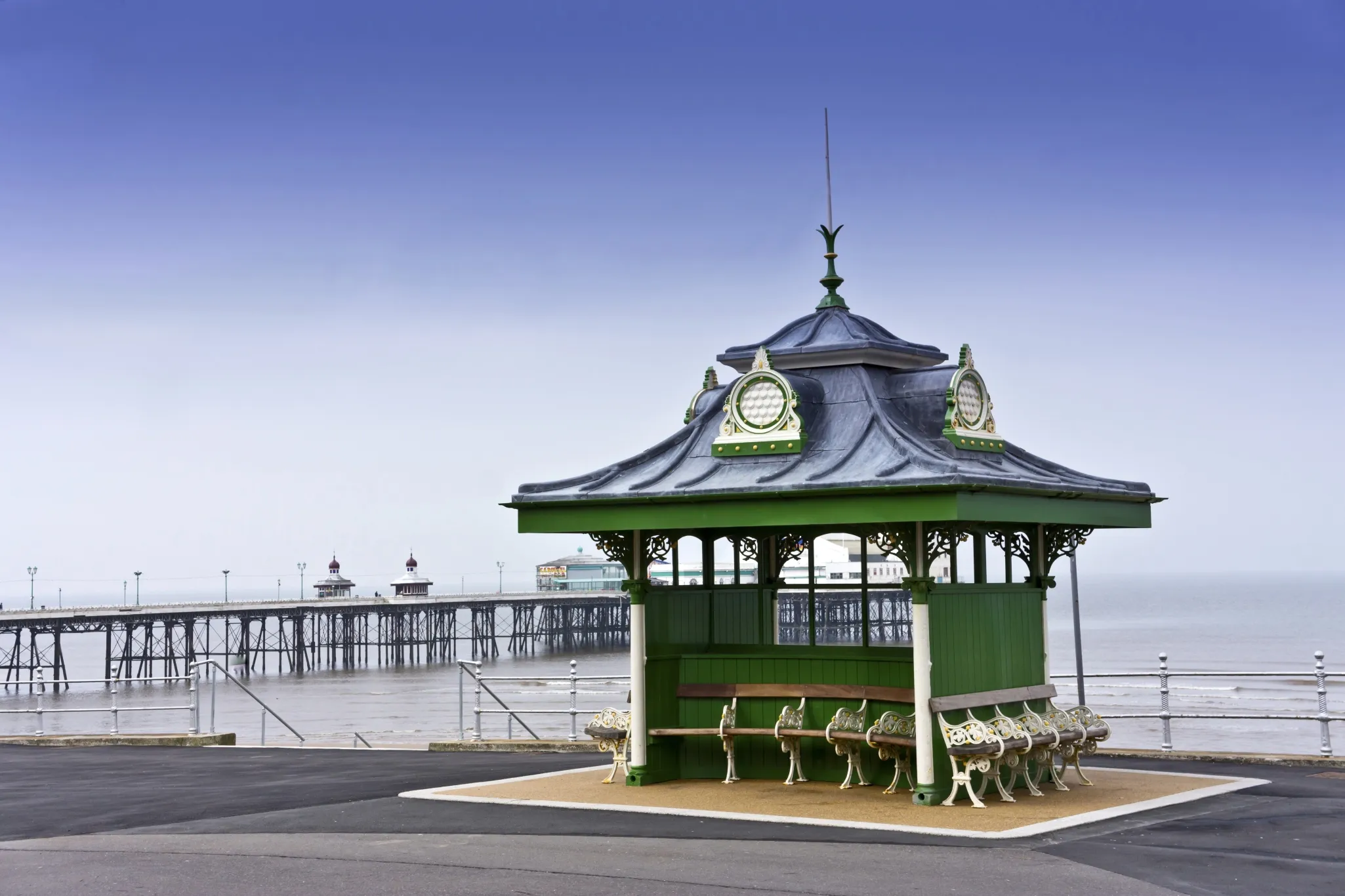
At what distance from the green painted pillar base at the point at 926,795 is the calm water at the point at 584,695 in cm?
497

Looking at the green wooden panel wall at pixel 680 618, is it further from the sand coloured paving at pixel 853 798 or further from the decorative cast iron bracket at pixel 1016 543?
the decorative cast iron bracket at pixel 1016 543

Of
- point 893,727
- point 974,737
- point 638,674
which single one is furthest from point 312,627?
point 974,737

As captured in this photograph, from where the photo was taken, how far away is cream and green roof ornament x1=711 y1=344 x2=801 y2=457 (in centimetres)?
1431

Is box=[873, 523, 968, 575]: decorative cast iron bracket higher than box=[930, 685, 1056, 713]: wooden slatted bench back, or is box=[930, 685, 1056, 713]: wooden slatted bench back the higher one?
box=[873, 523, 968, 575]: decorative cast iron bracket

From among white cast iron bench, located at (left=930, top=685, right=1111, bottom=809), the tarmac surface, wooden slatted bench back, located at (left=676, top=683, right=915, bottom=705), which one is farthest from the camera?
wooden slatted bench back, located at (left=676, top=683, right=915, bottom=705)

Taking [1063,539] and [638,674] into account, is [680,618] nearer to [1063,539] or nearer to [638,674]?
[638,674]

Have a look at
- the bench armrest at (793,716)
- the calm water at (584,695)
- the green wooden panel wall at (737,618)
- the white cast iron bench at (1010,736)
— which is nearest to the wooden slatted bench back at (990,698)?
the white cast iron bench at (1010,736)

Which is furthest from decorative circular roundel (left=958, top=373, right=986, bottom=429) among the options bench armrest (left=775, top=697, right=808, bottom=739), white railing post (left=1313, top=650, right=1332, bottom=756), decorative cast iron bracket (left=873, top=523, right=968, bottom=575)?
white railing post (left=1313, top=650, right=1332, bottom=756)

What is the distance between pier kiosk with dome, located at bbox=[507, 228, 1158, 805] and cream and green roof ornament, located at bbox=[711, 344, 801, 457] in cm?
2

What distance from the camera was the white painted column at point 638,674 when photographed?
14.8m

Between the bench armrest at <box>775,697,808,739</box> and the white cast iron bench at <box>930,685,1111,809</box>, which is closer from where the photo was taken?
the white cast iron bench at <box>930,685,1111,809</box>

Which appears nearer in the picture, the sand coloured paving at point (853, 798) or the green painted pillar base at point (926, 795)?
the sand coloured paving at point (853, 798)

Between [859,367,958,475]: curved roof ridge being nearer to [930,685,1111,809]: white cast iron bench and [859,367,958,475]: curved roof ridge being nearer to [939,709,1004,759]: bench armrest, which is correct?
[930,685,1111,809]: white cast iron bench

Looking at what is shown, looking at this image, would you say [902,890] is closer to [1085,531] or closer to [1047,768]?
[1047,768]
